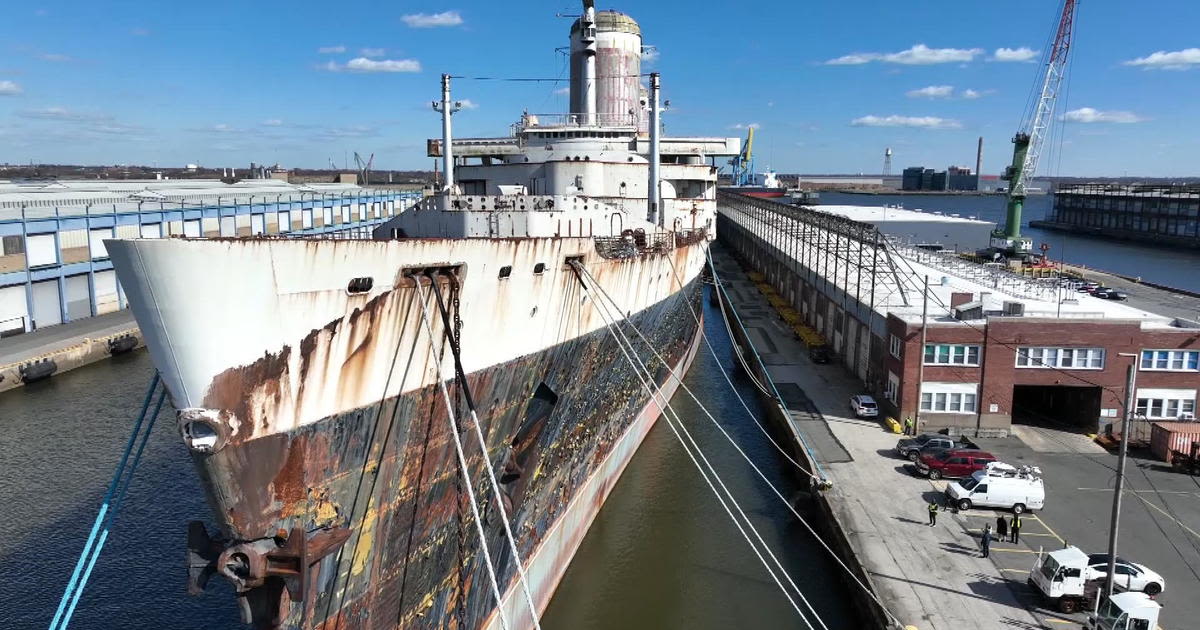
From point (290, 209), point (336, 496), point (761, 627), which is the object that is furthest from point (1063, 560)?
point (290, 209)

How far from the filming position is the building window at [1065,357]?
778 inches

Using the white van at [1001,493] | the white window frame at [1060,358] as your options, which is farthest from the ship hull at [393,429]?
the white window frame at [1060,358]

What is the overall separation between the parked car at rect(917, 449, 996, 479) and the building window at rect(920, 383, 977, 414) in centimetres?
294

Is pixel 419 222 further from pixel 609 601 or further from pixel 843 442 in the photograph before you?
pixel 843 442

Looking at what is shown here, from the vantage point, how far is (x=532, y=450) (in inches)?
434

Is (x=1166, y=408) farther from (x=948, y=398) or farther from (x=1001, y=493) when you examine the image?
(x=1001, y=493)

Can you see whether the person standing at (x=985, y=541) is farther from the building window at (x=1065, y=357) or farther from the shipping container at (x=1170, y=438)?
the shipping container at (x=1170, y=438)

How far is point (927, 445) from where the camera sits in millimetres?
18141

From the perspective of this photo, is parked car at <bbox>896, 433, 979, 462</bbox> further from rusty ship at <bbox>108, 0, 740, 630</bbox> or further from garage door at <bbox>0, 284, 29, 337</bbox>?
garage door at <bbox>0, 284, 29, 337</bbox>

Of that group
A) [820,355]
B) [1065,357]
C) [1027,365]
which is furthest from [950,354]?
[820,355]

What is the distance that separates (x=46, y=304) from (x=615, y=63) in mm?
28202

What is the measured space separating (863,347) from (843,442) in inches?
262

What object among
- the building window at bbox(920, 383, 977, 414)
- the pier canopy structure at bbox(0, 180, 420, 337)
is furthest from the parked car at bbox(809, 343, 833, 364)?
the pier canopy structure at bbox(0, 180, 420, 337)

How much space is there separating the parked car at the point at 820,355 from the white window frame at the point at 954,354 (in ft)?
26.0
